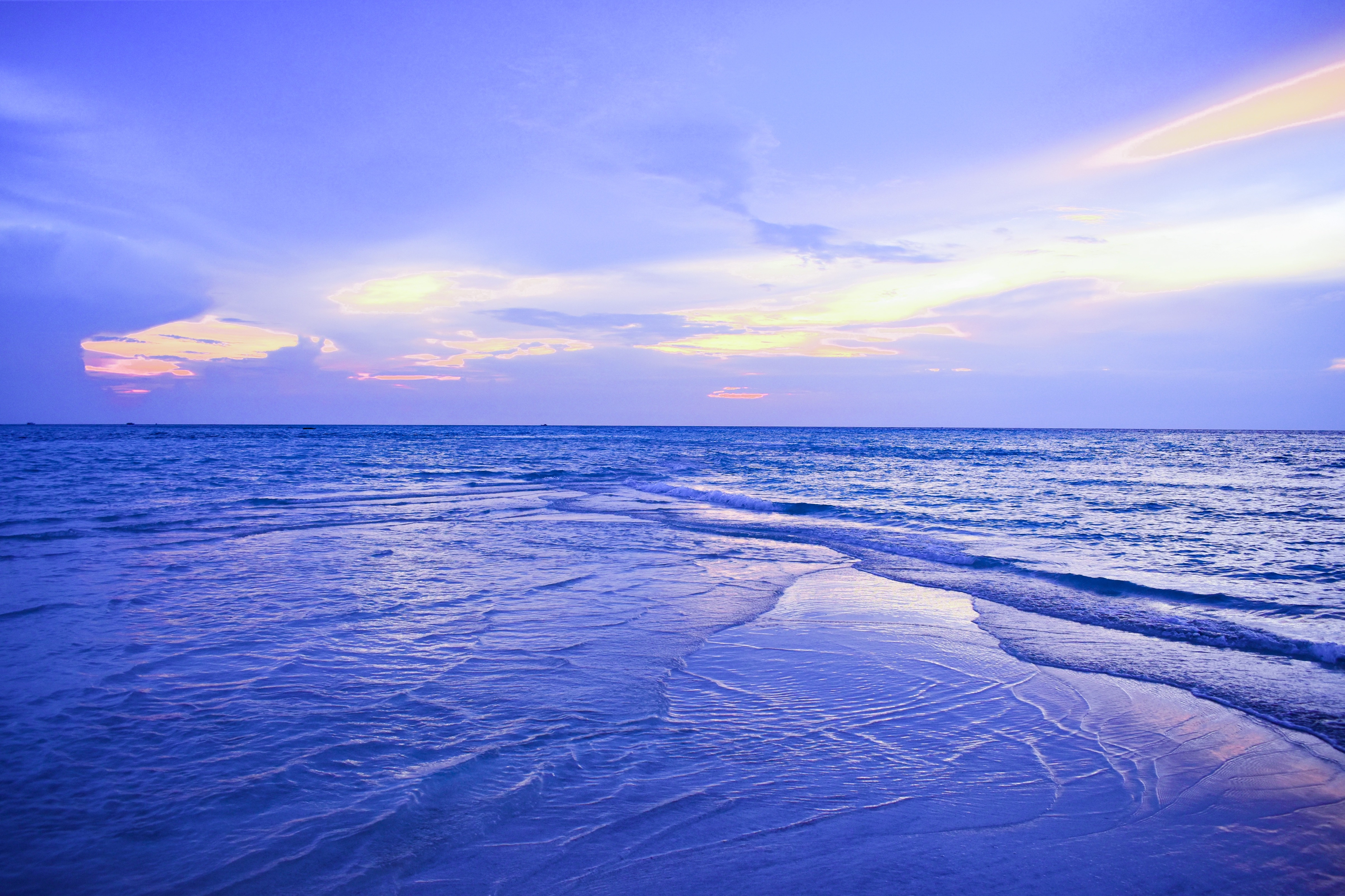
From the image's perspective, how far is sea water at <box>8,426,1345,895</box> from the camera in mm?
3264

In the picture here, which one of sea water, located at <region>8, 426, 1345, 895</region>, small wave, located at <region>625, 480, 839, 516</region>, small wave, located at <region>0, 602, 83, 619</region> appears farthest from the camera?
small wave, located at <region>625, 480, 839, 516</region>

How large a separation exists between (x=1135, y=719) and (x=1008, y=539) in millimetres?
9009

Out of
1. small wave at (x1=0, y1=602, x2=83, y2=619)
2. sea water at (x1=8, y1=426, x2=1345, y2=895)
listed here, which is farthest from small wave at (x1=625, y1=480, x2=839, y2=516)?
small wave at (x1=0, y1=602, x2=83, y2=619)

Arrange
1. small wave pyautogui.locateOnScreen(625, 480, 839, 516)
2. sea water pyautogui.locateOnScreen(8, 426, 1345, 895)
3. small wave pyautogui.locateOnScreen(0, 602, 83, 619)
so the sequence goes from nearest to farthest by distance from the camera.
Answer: sea water pyautogui.locateOnScreen(8, 426, 1345, 895)
small wave pyautogui.locateOnScreen(0, 602, 83, 619)
small wave pyautogui.locateOnScreen(625, 480, 839, 516)

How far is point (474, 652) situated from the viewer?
6.14m

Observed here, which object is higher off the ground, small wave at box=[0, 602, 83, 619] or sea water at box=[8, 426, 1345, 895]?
small wave at box=[0, 602, 83, 619]

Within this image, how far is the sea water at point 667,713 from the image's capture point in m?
3.26

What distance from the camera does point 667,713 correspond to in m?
4.98

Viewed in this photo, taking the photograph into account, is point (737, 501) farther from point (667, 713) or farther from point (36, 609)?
point (36, 609)

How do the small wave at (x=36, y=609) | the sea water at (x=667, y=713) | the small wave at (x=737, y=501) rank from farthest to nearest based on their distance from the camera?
the small wave at (x=737, y=501) < the small wave at (x=36, y=609) < the sea water at (x=667, y=713)

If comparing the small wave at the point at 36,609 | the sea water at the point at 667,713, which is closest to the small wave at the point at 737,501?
→ the sea water at the point at 667,713

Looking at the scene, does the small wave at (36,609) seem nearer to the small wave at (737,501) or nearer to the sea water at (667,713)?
the sea water at (667,713)

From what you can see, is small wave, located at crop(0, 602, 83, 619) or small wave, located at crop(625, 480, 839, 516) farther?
small wave, located at crop(625, 480, 839, 516)

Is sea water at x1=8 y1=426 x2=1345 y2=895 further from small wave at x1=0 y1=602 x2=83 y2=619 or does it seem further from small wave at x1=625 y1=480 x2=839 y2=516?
small wave at x1=625 y1=480 x2=839 y2=516
